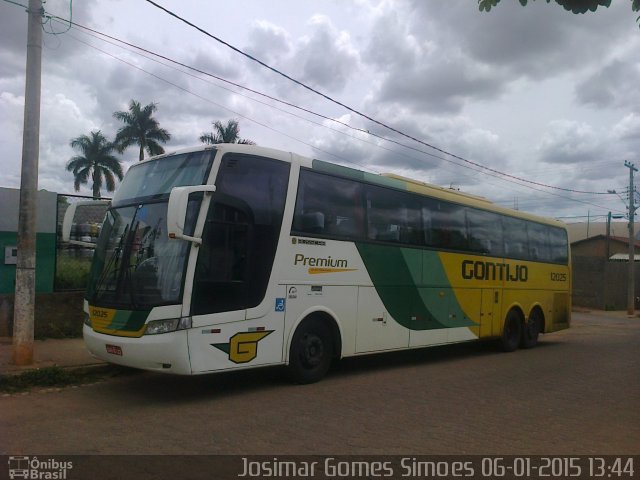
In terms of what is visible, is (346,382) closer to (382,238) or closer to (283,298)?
(283,298)

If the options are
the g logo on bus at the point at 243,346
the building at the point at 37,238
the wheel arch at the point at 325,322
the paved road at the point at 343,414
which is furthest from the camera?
the building at the point at 37,238

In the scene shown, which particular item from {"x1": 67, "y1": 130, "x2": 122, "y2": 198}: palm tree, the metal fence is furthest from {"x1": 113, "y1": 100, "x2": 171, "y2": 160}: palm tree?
the metal fence

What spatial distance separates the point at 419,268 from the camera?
1092 cm

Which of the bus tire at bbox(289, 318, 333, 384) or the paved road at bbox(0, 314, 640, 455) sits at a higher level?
the bus tire at bbox(289, 318, 333, 384)

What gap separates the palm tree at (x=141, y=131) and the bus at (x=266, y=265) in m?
31.2

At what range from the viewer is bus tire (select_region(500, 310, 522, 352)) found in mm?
13852

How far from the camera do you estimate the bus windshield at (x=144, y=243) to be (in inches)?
289

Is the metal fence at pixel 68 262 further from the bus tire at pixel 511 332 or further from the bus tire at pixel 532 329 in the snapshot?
the bus tire at pixel 532 329

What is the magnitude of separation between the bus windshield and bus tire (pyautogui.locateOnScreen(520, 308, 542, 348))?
1004 centimetres

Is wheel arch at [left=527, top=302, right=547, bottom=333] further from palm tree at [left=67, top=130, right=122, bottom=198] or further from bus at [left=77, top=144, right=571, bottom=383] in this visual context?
palm tree at [left=67, top=130, right=122, bottom=198]
